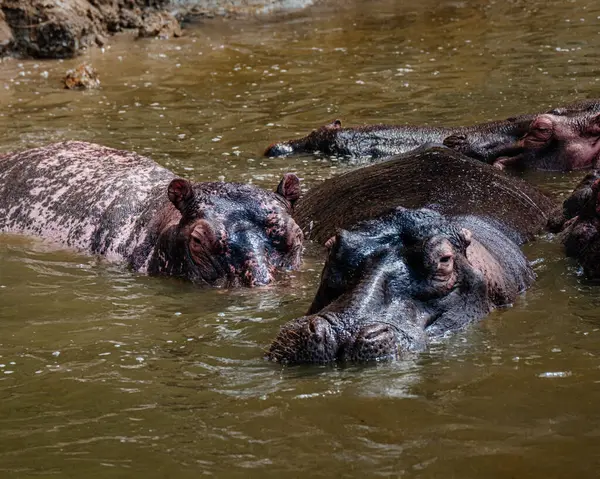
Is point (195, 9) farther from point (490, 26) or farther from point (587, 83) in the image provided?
point (587, 83)

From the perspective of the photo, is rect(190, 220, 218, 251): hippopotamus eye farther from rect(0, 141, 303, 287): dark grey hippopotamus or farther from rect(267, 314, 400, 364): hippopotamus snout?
rect(267, 314, 400, 364): hippopotamus snout

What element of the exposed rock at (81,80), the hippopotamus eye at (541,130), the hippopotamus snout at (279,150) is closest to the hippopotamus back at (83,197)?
the hippopotamus snout at (279,150)

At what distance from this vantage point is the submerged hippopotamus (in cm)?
1061

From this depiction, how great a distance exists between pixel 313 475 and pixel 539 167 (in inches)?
276

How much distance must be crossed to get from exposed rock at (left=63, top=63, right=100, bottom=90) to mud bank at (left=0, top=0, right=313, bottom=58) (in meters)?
2.14

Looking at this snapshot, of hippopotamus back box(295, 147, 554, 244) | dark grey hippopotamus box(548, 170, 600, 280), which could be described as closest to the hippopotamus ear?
hippopotamus back box(295, 147, 554, 244)

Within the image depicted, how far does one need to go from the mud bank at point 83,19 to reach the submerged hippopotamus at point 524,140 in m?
8.10

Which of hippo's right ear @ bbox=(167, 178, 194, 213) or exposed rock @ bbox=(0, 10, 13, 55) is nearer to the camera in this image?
hippo's right ear @ bbox=(167, 178, 194, 213)

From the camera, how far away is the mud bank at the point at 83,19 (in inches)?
708

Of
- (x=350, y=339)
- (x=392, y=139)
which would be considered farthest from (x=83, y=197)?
(x=350, y=339)

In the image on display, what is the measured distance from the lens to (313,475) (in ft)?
14.0

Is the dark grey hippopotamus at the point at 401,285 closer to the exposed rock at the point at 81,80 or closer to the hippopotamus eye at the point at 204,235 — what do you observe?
the hippopotamus eye at the point at 204,235

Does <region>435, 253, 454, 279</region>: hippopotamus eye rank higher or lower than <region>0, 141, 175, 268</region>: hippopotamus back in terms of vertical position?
higher

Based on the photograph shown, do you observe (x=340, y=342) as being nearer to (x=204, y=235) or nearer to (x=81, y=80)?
(x=204, y=235)
